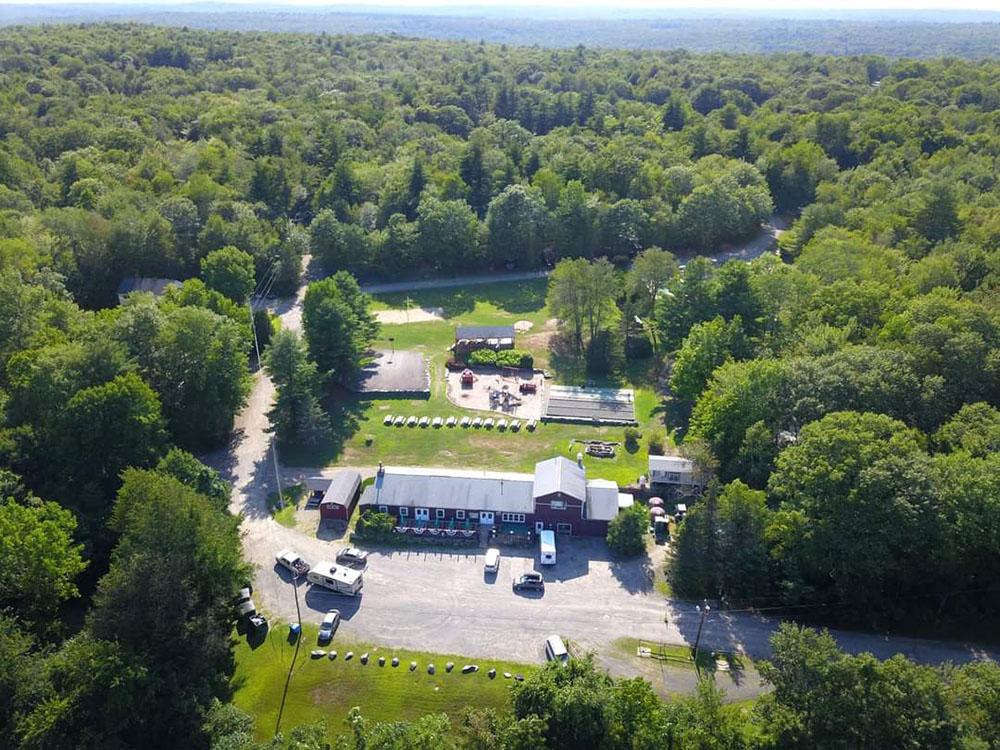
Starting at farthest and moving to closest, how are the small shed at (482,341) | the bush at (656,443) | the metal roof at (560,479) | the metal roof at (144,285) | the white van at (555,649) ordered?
the metal roof at (144,285), the small shed at (482,341), the bush at (656,443), the metal roof at (560,479), the white van at (555,649)

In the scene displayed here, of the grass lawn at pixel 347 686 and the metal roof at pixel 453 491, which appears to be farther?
the metal roof at pixel 453 491

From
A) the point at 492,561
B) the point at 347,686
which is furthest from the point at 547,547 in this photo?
the point at 347,686

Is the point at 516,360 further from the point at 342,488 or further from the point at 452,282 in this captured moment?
the point at 342,488

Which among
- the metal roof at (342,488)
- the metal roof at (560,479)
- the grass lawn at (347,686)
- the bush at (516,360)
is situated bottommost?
the grass lawn at (347,686)

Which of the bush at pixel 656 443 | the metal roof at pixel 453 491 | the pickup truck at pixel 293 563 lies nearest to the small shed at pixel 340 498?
the metal roof at pixel 453 491

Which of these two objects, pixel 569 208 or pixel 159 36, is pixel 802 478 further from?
pixel 159 36

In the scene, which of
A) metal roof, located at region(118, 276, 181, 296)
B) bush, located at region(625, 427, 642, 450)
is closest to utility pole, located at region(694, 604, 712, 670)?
bush, located at region(625, 427, 642, 450)

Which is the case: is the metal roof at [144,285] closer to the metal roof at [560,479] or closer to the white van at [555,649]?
the metal roof at [560,479]

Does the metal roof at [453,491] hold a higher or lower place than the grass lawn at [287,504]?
higher
